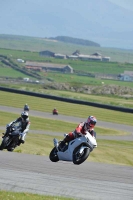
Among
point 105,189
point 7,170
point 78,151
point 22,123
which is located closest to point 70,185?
point 105,189

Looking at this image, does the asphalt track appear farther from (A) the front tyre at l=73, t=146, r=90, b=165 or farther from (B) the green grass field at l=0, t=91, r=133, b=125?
(B) the green grass field at l=0, t=91, r=133, b=125

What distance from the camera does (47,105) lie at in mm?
64750

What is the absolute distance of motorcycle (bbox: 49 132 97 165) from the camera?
57.7 feet

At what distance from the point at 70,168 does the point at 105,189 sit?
3.49 m

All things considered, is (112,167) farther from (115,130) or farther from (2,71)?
(2,71)

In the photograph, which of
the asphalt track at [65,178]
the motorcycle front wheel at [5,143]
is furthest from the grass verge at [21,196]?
the motorcycle front wheel at [5,143]

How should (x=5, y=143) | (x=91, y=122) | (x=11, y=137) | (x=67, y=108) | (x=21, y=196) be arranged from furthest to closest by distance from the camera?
1. (x=67, y=108)
2. (x=11, y=137)
3. (x=5, y=143)
4. (x=91, y=122)
5. (x=21, y=196)

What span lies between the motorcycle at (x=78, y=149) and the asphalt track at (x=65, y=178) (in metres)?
0.21

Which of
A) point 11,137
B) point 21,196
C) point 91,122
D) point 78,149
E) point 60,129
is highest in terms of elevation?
point 91,122

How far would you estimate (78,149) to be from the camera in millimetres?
17859

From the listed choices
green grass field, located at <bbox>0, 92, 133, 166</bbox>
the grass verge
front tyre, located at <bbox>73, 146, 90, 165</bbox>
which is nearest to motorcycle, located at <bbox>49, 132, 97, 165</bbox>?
front tyre, located at <bbox>73, 146, 90, 165</bbox>

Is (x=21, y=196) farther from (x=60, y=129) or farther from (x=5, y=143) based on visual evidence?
(x=60, y=129)

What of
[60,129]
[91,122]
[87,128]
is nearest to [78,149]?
[87,128]

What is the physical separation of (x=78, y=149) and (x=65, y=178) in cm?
346
